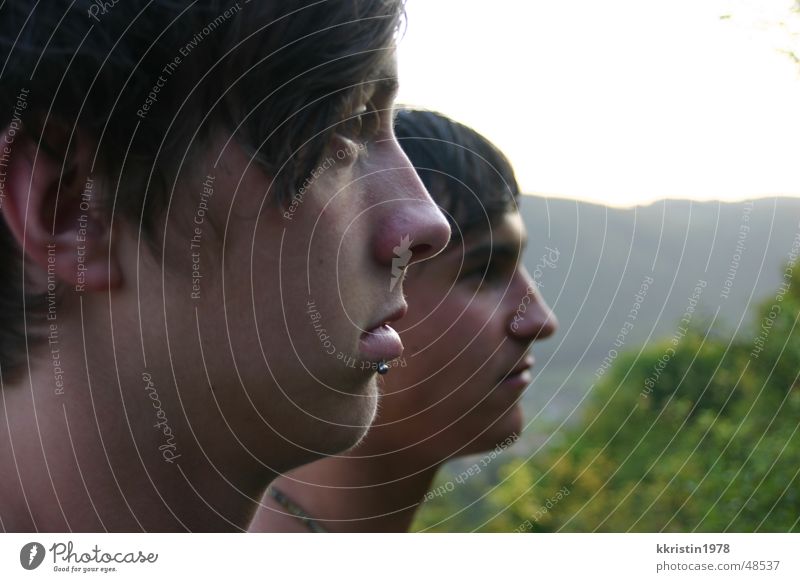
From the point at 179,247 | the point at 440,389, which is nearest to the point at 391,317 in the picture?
the point at 179,247

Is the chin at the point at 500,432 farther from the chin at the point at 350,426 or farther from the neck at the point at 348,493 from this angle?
the chin at the point at 350,426

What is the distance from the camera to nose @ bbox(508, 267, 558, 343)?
117 centimetres

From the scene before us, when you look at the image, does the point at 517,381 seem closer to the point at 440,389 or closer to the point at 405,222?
the point at 440,389

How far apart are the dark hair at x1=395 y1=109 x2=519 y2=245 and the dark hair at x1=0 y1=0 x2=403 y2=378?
0.35 meters

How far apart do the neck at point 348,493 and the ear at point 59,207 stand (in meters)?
0.46

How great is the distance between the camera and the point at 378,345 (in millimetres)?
855

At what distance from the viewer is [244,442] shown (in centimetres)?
82

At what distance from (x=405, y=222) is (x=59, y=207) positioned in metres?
0.30

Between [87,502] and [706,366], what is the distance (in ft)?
6.39

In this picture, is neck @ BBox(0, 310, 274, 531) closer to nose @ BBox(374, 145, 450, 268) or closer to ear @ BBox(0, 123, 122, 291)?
ear @ BBox(0, 123, 122, 291)

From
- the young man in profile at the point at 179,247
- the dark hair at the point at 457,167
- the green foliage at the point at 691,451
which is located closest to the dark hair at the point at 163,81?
the young man in profile at the point at 179,247

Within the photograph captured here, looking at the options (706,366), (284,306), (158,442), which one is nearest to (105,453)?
(158,442)

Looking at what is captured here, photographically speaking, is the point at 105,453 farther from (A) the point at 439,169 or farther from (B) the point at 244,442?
(A) the point at 439,169
